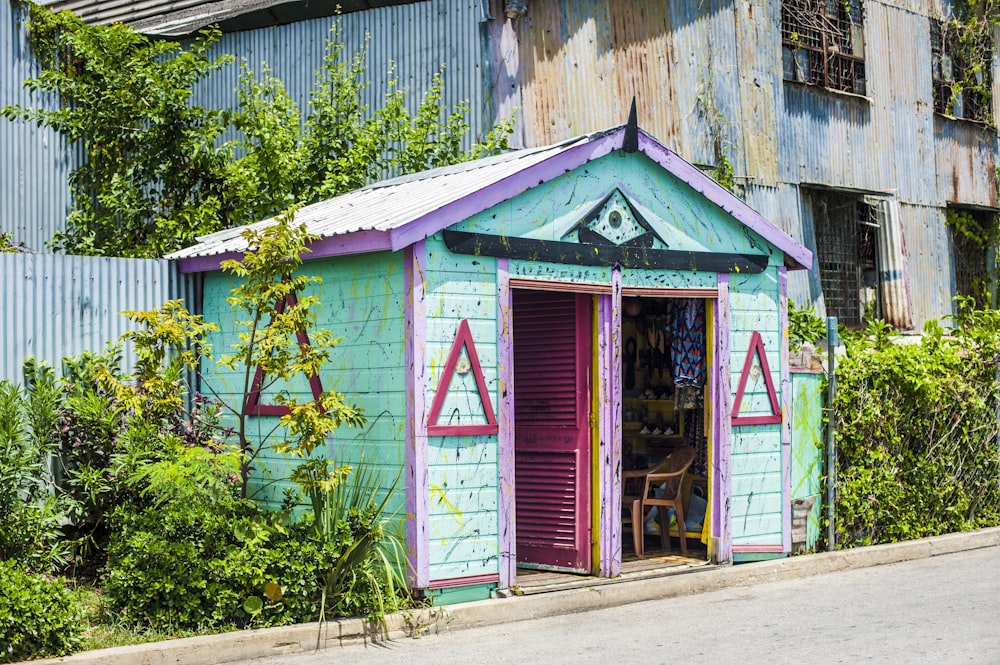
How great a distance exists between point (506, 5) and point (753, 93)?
4490 mm

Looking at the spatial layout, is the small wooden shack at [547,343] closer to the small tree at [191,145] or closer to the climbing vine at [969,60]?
the small tree at [191,145]

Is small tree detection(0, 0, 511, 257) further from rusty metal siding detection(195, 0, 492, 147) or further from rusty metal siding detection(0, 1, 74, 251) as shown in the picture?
rusty metal siding detection(0, 1, 74, 251)

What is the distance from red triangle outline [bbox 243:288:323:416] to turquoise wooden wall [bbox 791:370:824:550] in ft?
16.7

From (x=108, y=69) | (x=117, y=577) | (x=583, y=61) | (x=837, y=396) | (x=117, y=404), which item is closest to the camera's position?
(x=117, y=577)

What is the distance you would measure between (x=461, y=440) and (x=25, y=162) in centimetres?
893

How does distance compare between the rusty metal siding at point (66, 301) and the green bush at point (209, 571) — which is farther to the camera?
the rusty metal siding at point (66, 301)

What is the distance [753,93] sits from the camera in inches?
678

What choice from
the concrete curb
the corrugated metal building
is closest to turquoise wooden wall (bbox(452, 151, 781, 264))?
the concrete curb

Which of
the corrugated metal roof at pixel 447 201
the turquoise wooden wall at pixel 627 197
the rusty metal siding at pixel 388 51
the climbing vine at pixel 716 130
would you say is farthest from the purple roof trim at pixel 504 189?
Result: the climbing vine at pixel 716 130

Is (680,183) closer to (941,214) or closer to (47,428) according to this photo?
(47,428)

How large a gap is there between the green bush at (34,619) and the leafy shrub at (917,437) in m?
8.06

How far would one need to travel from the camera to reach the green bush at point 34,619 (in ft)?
24.0

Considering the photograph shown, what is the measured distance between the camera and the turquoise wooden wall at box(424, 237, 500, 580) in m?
9.40

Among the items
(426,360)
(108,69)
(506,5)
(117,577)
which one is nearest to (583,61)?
(506,5)
